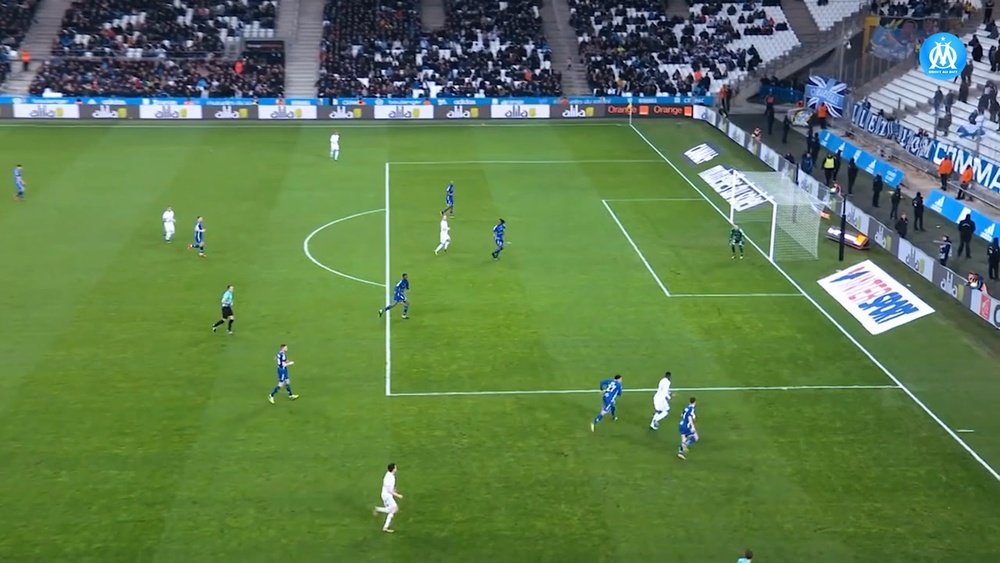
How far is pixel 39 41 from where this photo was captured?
80625 millimetres

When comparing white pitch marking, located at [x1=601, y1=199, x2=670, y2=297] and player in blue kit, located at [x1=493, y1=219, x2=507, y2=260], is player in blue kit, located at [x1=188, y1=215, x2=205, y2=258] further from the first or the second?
white pitch marking, located at [x1=601, y1=199, x2=670, y2=297]

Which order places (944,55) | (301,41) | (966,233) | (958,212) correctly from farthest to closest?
(301,41)
(944,55)
(958,212)
(966,233)

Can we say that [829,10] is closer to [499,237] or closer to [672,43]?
[672,43]

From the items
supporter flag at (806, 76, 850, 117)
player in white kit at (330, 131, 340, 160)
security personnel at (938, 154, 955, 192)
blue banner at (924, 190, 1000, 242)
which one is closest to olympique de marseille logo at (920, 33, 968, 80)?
security personnel at (938, 154, 955, 192)

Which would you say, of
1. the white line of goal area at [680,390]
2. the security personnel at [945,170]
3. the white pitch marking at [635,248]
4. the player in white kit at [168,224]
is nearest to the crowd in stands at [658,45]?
the security personnel at [945,170]

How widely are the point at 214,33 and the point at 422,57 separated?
14.5m

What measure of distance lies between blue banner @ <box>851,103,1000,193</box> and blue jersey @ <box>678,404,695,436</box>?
30.8 meters

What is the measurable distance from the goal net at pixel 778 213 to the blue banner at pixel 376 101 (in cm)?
2041

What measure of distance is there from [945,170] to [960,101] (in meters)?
10.6

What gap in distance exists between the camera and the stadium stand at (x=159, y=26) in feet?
261

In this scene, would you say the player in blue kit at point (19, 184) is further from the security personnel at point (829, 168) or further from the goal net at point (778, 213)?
the security personnel at point (829, 168)

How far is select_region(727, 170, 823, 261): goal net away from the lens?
152ft

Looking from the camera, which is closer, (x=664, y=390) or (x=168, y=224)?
(x=664, y=390)

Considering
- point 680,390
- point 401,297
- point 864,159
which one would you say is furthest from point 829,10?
point 680,390
